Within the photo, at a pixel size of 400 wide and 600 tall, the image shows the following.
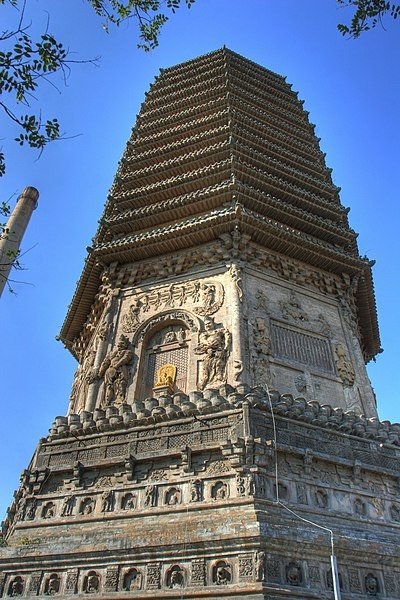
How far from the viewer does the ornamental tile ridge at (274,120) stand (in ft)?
67.2

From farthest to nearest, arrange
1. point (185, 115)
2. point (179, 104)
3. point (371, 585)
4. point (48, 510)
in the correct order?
point (179, 104) < point (185, 115) < point (48, 510) < point (371, 585)

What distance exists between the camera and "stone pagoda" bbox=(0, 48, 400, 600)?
839cm

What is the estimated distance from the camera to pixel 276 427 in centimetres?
992

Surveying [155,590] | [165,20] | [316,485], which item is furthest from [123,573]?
[165,20]

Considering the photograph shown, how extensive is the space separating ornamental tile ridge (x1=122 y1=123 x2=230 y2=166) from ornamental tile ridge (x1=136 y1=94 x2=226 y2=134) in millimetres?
1498

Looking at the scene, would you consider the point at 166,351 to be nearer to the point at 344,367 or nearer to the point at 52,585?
the point at 344,367

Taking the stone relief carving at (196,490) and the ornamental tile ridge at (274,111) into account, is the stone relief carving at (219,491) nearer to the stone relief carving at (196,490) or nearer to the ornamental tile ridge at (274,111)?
the stone relief carving at (196,490)

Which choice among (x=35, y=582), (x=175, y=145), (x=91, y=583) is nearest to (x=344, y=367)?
(x=91, y=583)

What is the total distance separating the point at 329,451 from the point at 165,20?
7.85m

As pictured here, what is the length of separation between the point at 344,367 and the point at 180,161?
927cm

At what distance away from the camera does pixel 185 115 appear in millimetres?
20828

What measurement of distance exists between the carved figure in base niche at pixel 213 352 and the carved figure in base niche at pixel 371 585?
15.6 feet

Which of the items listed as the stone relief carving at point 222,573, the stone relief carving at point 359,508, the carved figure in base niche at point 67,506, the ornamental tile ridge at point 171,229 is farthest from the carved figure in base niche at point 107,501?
the ornamental tile ridge at point 171,229

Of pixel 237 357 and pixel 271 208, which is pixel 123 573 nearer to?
pixel 237 357
